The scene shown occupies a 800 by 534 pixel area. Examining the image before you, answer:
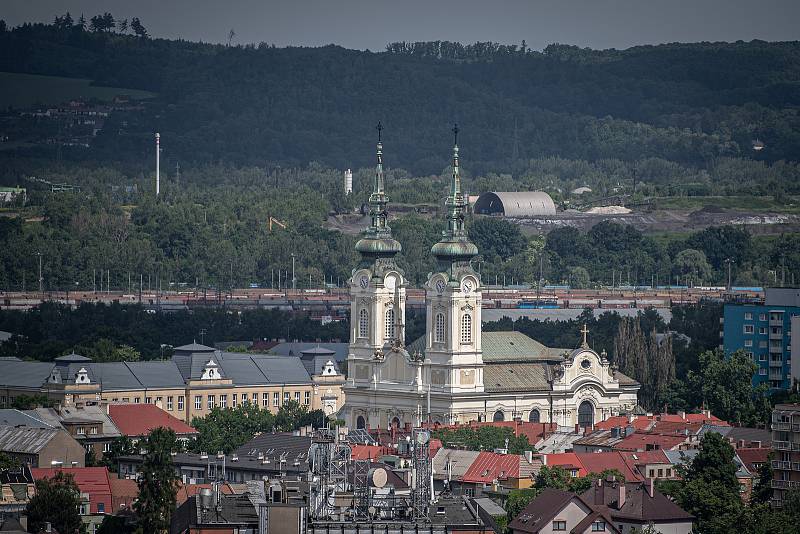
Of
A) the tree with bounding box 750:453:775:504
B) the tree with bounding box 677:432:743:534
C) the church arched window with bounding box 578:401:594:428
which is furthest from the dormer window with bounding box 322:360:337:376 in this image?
the tree with bounding box 750:453:775:504

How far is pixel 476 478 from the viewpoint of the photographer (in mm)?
86625

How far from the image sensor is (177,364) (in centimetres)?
13412

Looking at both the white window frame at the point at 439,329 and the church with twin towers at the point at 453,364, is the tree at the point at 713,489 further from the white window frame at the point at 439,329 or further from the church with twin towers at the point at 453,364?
the white window frame at the point at 439,329

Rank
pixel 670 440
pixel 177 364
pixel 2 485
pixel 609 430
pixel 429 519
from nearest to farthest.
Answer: pixel 429 519 < pixel 2 485 < pixel 670 440 < pixel 609 430 < pixel 177 364

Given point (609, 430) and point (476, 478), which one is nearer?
point (476, 478)

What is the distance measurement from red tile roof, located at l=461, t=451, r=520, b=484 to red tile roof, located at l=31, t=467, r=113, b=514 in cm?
1184

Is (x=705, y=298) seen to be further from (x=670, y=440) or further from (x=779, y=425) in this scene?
(x=779, y=425)

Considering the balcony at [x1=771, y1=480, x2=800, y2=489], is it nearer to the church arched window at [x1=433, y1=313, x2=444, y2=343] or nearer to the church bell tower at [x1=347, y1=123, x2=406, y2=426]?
the church arched window at [x1=433, y1=313, x2=444, y2=343]

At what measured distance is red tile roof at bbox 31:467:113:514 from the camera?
79125 mm

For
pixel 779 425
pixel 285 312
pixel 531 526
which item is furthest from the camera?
pixel 285 312

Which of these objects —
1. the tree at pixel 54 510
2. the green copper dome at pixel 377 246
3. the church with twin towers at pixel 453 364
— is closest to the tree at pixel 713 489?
the tree at pixel 54 510

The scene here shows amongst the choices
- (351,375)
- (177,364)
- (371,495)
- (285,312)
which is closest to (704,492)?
(371,495)

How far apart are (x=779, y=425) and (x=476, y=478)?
997 centimetres

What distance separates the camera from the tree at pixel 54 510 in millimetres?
70125
